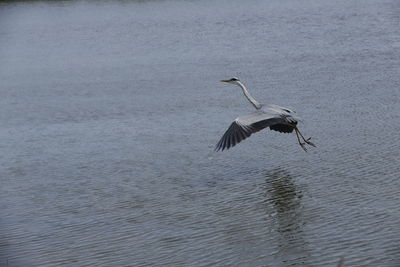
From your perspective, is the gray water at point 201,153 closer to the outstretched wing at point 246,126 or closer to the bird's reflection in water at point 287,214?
the bird's reflection in water at point 287,214

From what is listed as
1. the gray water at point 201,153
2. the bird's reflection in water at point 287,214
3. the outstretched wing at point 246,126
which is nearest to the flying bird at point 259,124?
→ the outstretched wing at point 246,126

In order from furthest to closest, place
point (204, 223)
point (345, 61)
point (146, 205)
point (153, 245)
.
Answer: point (345, 61) < point (146, 205) < point (204, 223) < point (153, 245)

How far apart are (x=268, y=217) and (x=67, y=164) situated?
3704 mm

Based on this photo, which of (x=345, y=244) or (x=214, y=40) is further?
(x=214, y=40)

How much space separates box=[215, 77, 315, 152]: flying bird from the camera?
29.2 feet

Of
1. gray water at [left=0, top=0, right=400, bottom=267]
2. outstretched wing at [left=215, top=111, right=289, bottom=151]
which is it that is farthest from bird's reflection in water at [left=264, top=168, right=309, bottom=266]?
outstretched wing at [left=215, top=111, right=289, bottom=151]

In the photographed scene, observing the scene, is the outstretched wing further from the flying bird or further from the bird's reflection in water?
the bird's reflection in water

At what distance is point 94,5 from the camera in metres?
33.2

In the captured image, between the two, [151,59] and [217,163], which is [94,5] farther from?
[217,163]

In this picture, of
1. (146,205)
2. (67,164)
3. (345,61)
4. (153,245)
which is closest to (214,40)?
(345,61)

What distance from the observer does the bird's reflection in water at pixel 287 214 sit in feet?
22.2

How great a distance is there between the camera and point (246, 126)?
912 cm

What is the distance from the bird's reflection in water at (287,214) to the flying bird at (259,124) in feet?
2.04

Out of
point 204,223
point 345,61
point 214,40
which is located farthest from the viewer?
point 214,40
